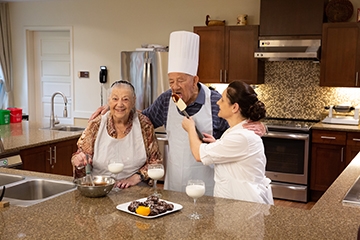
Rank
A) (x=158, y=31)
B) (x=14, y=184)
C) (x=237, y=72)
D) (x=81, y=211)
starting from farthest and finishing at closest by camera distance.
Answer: (x=158, y=31) → (x=237, y=72) → (x=14, y=184) → (x=81, y=211)

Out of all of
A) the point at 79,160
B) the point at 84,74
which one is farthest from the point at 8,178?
the point at 84,74

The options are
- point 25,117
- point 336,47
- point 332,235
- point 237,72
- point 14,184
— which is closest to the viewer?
point 332,235

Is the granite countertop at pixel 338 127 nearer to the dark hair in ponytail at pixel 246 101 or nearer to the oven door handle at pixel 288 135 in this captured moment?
the oven door handle at pixel 288 135

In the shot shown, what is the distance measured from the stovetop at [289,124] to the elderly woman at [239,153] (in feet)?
9.80

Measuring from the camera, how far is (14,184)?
8.24ft

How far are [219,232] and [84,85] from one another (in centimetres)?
575

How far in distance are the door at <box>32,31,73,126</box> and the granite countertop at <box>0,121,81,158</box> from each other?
2.48 meters

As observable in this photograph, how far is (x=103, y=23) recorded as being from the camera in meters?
6.89

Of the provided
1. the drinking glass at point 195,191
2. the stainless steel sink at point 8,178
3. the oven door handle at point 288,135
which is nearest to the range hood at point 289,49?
the oven door handle at point 288,135

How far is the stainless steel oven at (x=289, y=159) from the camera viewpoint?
17.0 ft

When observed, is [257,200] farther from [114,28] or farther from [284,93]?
[114,28]

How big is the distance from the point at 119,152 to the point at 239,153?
30.0 inches

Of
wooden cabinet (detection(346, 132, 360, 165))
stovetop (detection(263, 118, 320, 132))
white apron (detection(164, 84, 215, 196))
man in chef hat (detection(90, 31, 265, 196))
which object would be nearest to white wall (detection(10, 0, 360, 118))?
stovetop (detection(263, 118, 320, 132))

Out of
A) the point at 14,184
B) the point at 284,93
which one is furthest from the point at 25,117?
the point at 14,184
